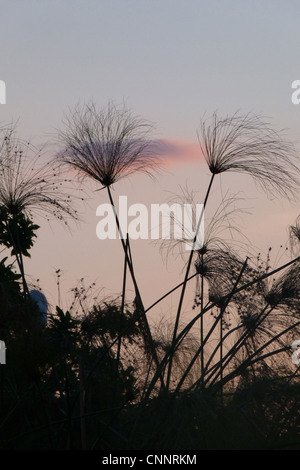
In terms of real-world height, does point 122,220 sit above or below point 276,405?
above

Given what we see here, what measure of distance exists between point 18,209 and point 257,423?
323cm

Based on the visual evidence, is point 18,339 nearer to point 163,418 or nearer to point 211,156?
point 163,418

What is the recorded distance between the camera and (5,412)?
7.11 meters

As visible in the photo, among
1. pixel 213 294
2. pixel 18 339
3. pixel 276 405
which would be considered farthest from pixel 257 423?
pixel 213 294

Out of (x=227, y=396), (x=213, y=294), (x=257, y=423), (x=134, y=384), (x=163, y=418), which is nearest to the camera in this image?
(x=163, y=418)

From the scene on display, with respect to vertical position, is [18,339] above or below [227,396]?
above

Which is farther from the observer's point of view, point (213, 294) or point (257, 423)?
point (213, 294)
